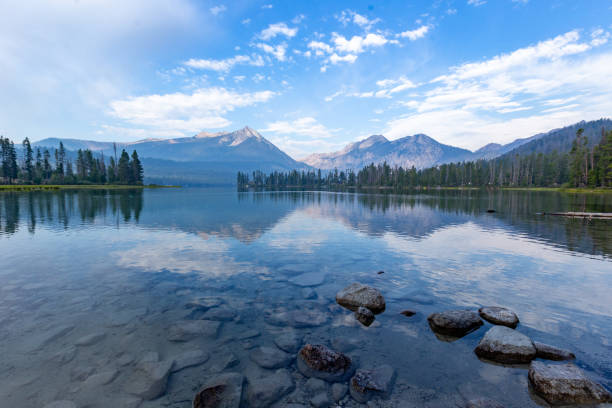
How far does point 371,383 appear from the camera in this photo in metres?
8.65

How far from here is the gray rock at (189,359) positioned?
9398 millimetres

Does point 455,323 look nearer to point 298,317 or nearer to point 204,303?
point 298,317

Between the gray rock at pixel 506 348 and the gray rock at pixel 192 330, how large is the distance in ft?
34.5

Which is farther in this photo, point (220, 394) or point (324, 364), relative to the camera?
point (324, 364)

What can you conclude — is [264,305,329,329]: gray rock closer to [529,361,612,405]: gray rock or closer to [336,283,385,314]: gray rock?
[336,283,385,314]: gray rock

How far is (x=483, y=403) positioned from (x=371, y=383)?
10.1 feet

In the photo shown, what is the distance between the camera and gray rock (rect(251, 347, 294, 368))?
963cm

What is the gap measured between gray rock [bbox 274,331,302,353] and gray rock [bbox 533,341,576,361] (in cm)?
897

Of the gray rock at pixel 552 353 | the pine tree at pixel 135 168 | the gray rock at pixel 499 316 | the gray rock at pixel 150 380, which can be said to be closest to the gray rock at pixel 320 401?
the gray rock at pixel 150 380

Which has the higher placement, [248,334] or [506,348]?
[506,348]

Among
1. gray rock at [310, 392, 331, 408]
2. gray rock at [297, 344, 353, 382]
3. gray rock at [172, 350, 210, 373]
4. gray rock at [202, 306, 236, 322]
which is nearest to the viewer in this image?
gray rock at [310, 392, 331, 408]

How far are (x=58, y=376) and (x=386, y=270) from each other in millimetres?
18108

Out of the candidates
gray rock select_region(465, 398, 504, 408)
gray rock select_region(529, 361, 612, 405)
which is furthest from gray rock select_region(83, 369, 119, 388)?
gray rock select_region(529, 361, 612, 405)

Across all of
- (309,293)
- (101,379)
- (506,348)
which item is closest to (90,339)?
(101,379)
